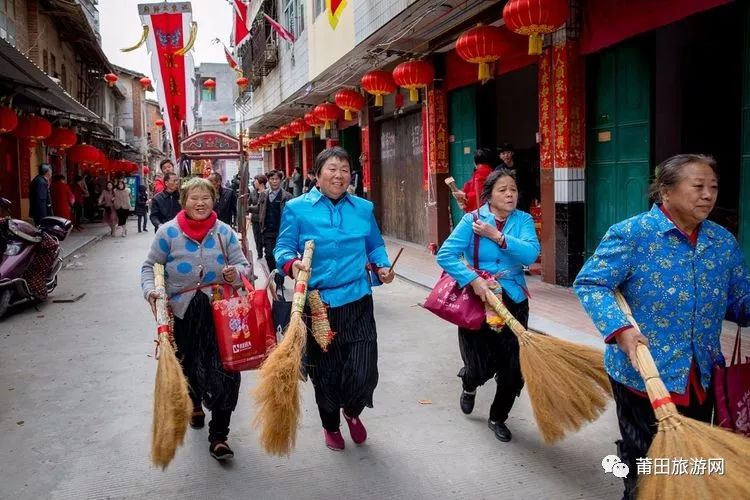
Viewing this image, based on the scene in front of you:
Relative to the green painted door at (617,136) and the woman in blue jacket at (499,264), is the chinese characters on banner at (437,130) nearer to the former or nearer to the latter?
the green painted door at (617,136)

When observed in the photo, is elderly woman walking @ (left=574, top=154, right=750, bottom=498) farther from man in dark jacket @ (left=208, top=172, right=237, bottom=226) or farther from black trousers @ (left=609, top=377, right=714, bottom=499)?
man in dark jacket @ (left=208, top=172, right=237, bottom=226)

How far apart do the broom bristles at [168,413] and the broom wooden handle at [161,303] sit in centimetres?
22

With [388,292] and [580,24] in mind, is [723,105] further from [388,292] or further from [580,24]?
[388,292]

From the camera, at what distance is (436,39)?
10.8 m

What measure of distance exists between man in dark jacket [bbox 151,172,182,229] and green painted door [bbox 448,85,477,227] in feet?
17.7

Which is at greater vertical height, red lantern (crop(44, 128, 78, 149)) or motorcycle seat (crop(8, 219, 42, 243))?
red lantern (crop(44, 128, 78, 149))

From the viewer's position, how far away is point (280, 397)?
302cm

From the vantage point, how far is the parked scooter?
7555mm

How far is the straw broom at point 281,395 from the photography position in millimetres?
3014

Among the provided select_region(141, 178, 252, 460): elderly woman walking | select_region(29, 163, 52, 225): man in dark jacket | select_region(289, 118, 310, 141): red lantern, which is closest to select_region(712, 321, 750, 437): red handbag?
select_region(141, 178, 252, 460): elderly woman walking

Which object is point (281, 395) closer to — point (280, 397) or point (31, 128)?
point (280, 397)

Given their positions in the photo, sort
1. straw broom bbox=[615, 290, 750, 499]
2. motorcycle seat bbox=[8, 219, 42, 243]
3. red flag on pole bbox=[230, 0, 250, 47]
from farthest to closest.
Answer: red flag on pole bbox=[230, 0, 250, 47]
motorcycle seat bbox=[8, 219, 42, 243]
straw broom bbox=[615, 290, 750, 499]

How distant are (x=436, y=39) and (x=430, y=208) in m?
2.97

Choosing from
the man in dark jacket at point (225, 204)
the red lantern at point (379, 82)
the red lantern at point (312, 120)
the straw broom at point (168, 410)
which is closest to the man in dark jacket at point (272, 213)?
the man in dark jacket at point (225, 204)
